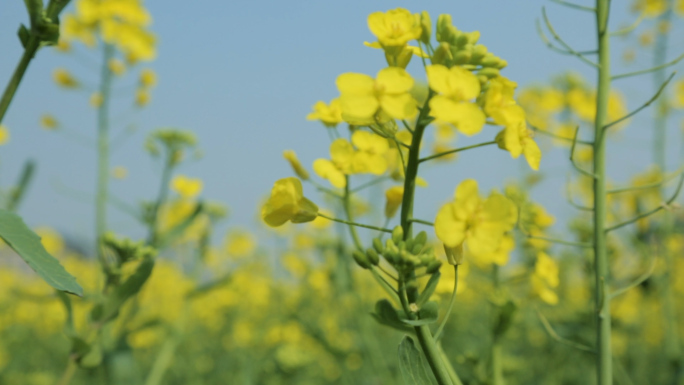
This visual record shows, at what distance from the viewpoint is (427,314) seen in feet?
2.43

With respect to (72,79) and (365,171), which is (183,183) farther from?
(365,171)

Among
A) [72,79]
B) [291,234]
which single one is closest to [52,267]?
[72,79]

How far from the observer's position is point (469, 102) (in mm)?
719

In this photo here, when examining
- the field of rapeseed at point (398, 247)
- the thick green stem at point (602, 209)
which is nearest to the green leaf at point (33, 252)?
the field of rapeseed at point (398, 247)

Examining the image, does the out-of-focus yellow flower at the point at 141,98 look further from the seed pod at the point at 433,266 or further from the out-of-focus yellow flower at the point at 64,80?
the seed pod at the point at 433,266

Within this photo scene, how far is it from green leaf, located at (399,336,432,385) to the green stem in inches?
27.1

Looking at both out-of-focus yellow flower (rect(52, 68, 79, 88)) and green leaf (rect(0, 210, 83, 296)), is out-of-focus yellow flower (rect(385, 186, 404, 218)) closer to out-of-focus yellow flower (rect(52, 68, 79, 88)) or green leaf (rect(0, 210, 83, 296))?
green leaf (rect(0, 210, 83, 296))

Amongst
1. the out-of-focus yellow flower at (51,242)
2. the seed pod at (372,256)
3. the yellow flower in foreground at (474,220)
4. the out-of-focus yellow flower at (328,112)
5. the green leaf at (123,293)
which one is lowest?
the out-of-focus yellow flower at (51,242)

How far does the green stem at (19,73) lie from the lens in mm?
785

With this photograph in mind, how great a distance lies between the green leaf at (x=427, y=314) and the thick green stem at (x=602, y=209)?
46 centimetres

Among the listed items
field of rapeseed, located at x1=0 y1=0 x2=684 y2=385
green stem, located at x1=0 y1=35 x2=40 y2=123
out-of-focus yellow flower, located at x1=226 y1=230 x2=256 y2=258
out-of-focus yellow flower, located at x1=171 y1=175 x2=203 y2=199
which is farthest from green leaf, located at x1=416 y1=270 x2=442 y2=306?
out-of-focus yellow flower, located at x1=226 y1=230 x2=256 y2=258

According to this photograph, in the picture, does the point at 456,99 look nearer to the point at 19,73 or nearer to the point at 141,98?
the point at 19,73

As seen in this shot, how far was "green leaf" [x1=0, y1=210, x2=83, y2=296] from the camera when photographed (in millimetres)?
670

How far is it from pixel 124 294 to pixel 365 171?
2.22 ft
